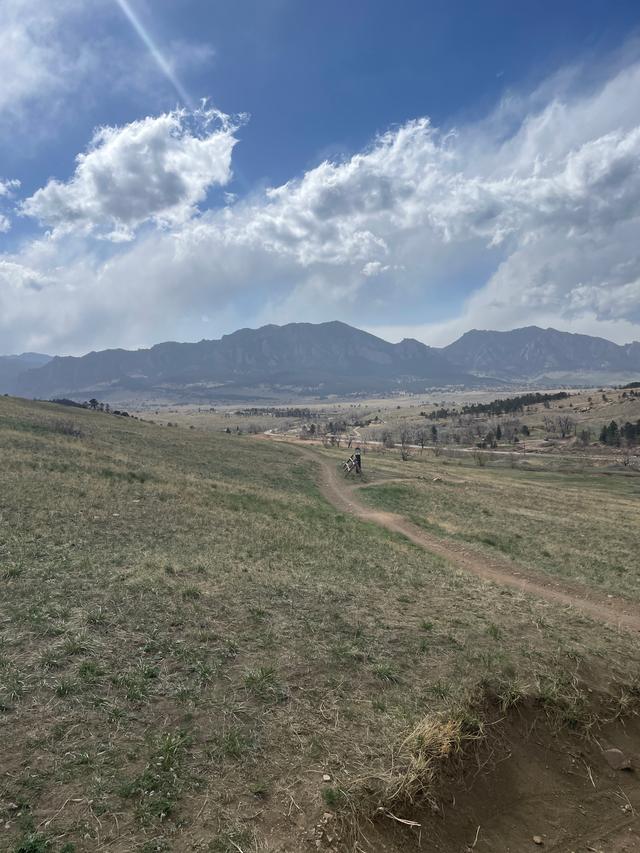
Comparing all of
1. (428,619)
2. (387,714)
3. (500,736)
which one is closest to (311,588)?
(428,619)

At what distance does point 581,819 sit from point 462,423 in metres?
198

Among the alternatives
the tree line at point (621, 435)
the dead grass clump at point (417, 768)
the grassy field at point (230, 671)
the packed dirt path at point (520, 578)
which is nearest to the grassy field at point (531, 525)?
the packed dirt path at point (520, 578)

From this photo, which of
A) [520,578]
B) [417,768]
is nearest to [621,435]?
[520,578]

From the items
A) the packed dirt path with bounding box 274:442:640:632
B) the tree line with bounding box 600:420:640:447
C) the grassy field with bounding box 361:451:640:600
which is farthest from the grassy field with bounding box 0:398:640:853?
the tree line with bounding box 600:420:640:447

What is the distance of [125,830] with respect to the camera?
19.2 feet

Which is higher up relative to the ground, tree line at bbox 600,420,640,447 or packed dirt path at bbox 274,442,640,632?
packed dirt path at bbox 274,442,640,632

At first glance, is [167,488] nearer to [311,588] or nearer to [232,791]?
[311,588]

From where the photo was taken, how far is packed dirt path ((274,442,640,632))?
15656 mm

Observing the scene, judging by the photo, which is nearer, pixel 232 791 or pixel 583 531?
pixel 232 791

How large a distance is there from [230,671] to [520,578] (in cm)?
1488

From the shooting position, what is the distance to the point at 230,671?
9.52 m

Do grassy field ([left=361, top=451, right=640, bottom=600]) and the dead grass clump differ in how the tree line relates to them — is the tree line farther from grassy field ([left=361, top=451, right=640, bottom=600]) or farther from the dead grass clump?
the dead grass clump

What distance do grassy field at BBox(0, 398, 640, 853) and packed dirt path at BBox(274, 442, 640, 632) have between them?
2.22m

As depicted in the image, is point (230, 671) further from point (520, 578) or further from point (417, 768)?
point (520, 578)
